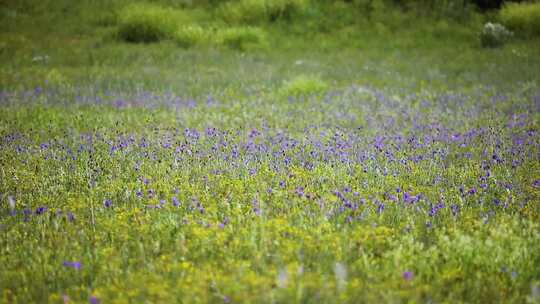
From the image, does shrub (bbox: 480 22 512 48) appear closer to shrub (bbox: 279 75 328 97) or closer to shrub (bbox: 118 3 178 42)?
shrub (bbox: 279 75 328 97)

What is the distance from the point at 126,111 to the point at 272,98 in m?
2.95

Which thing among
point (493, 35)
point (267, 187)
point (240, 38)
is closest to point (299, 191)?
point (267, 187)

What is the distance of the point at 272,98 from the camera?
9961 millimetres

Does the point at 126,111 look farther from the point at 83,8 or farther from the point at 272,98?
the point at 83,8

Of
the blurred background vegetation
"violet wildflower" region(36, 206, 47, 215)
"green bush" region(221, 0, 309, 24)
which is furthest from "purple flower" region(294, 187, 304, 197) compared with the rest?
"green bush" region(221, 0, 309, 24)

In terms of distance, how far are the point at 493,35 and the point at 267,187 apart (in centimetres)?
1481

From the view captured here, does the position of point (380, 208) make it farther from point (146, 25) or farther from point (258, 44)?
point (146, 25)

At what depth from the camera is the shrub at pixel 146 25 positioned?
17.5 m

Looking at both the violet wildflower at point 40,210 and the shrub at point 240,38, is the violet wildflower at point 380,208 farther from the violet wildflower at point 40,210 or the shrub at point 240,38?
the shrub at point 240,38

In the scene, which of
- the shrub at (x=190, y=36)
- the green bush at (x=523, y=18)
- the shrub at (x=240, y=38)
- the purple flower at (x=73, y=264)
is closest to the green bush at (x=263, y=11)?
the shrub at (x=240, y=38)

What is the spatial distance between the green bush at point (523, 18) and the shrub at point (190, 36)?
36.9 feet

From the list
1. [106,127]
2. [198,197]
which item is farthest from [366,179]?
[106,127]

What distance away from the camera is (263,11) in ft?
65.5

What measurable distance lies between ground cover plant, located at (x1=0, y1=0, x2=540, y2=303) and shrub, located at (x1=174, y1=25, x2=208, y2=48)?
488cm
